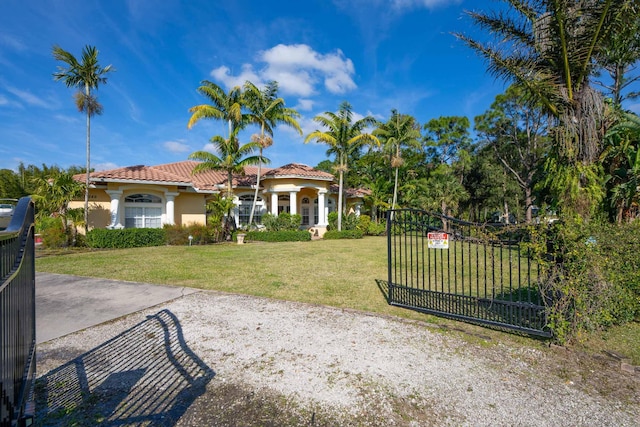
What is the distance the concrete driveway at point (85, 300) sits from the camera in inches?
199

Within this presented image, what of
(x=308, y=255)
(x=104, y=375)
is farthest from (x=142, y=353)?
(x=308, y=255)

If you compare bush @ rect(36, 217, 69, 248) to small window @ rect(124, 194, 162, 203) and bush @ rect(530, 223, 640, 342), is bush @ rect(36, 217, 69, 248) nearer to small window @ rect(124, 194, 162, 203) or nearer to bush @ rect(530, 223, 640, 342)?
small window @ rect(124, 194, 162, 203)

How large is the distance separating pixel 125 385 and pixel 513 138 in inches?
1371

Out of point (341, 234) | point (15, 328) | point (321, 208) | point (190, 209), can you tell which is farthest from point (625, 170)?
point (190, 209)

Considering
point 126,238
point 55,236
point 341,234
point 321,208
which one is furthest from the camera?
point 321,208

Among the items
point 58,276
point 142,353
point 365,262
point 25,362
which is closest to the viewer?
point 25,362

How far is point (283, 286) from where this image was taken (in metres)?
7.68

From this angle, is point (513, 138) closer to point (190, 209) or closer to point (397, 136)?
point (397, 136)

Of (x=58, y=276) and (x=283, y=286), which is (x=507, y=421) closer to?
(x=283, y=286)

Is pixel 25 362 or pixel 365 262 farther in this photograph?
pixel 365 262

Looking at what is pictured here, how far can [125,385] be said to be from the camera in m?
3.28

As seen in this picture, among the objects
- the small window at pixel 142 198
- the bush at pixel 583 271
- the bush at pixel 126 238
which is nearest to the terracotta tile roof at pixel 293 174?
the small window at pixel 142 198

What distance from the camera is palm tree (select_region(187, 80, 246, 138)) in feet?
60.8

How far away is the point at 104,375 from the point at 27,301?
1312mm
